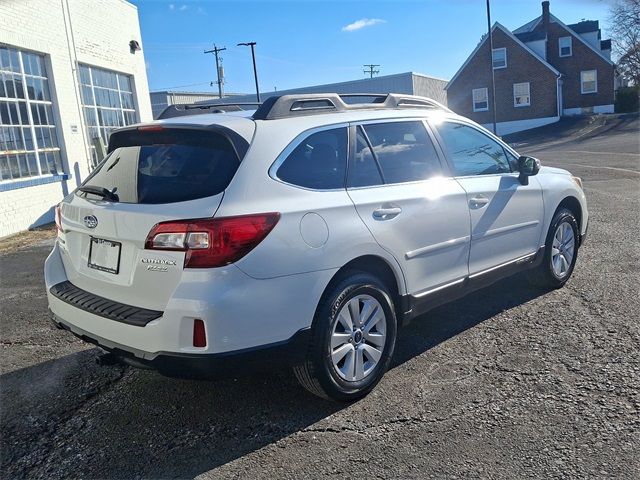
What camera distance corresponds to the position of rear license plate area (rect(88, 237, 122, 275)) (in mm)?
3119

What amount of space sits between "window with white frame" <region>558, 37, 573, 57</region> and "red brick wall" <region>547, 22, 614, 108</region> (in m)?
0.22

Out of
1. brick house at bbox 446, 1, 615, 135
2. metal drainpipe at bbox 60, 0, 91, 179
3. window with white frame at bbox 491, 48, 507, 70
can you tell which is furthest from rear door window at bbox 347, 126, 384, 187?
window with white frame at bbox 491, 48, 507, 70

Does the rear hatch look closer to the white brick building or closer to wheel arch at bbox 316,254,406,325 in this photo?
wheel arch at bbox 316,254,406,325

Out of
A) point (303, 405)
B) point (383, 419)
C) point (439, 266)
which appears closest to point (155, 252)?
point (303, 405)

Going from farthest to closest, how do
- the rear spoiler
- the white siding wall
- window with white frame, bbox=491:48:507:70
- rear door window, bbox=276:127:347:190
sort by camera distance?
the white siding wall
window with white frame, bbox=491:48:507:70
rear door window, bbox=276:127:347:190
the rear spoiler

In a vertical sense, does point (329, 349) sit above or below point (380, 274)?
below

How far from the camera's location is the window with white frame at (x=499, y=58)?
1677 inches

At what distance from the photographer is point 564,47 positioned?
43750 millimetres

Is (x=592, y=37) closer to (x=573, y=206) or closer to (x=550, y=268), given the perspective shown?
(x=573, y=206)

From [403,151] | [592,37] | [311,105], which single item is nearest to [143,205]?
[311,105]

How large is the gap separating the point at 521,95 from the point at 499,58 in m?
3.35

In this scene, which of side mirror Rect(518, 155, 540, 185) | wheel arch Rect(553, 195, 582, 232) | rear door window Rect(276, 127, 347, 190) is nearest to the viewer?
rear door window Rect(276, 127, 347, 190)

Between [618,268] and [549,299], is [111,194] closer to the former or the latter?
[549,299]

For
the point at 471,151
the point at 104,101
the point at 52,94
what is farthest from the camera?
the point at 104,101
